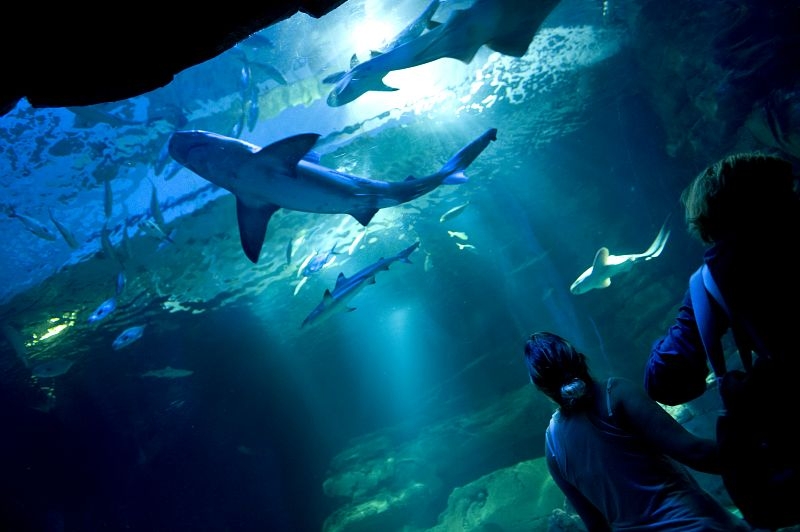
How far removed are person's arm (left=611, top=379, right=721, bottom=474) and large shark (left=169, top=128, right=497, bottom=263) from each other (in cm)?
321

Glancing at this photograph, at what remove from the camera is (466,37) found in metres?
4.84

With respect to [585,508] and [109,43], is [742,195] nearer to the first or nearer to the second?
[585,508]

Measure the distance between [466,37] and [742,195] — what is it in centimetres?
422

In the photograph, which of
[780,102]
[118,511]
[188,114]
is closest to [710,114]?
[780,102]

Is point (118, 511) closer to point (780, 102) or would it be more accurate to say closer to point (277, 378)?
point (277, 378)

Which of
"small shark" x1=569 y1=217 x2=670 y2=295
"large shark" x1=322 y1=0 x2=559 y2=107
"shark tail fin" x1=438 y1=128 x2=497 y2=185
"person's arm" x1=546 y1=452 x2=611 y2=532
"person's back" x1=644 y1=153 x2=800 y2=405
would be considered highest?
"large shark" x1=322 y1=0 x2=559 y2=107

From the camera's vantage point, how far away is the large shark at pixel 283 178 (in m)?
4.44

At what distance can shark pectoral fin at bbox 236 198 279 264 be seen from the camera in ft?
17.7

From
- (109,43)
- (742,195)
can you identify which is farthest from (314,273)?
(742,195)

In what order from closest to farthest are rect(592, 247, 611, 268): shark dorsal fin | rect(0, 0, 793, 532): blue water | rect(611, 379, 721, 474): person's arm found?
rect(611, 379, 721, 474): person's arm < rect(0, 0, 793, 532): blue water < rect(592, 247, 611, 268): shark dorsal fin

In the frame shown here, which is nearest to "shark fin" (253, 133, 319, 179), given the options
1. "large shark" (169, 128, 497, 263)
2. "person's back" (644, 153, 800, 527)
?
"large shark" (169, 128, 497, 263)

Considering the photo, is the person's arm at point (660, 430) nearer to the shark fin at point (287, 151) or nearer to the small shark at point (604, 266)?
the shark fin at point (287, 151)

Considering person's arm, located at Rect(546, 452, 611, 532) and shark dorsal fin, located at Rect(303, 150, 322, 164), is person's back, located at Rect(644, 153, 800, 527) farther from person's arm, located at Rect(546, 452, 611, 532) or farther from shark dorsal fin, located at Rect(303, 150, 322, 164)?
shark dorsal fin, located at Rect(303, 150, 322, 164)

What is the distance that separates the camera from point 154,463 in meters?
16.4
